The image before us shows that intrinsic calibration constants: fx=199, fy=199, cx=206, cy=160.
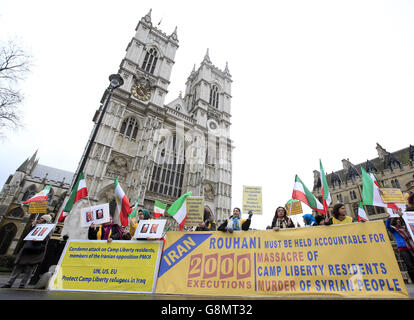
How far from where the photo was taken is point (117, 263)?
4250 millimetres

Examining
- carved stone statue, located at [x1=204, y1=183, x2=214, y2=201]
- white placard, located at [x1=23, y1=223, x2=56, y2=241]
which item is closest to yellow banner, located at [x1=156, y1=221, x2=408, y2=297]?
white placard, located at [x1=23, y1=223, x2=56, y2=241]

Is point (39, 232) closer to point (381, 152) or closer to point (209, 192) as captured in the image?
point (209, 192)

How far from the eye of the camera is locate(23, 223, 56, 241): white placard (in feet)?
15.4

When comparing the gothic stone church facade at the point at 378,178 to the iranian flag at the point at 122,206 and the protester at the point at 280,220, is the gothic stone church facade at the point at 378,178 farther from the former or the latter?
the iranian flag at the point at 122,206

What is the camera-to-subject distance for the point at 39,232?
15.9 feet

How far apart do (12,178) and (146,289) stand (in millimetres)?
40767

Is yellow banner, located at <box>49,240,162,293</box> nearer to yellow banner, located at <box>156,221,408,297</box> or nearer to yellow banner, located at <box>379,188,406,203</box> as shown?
yellow banner, located at <box>156,221,408,297</box>

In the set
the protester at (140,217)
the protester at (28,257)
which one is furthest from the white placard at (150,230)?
the protester at (28,257)

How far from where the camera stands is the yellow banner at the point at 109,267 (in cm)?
401

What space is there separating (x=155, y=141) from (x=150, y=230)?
709 inches

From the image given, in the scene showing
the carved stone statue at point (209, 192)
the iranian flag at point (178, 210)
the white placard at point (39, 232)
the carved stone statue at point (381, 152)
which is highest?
the carved stone statue at point (381, 152)

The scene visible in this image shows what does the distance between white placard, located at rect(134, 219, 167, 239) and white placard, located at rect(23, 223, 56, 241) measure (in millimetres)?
2277

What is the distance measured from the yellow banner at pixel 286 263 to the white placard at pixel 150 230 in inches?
11.7
